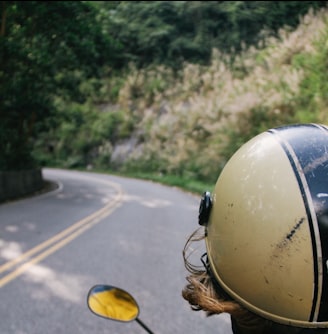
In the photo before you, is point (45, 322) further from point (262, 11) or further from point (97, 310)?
point (262, 11)

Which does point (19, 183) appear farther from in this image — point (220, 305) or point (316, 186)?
point (316, 186)

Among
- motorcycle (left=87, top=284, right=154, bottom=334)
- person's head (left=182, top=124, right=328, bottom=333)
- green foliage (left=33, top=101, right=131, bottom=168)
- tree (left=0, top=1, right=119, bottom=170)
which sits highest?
tree (left=0, top=1, right=119, bottom=170)

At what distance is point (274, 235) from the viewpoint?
49.9 inches

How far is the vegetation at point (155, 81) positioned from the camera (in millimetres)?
16547

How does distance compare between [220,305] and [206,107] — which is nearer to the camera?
[220,305]

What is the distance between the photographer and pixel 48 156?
4581 cm

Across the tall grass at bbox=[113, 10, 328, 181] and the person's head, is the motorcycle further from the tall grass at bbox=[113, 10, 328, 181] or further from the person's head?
the tall grass at bbox=[113, 10, 328, 181]

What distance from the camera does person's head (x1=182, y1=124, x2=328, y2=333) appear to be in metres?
1.24

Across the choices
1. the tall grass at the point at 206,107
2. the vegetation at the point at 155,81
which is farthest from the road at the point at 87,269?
the tall grass at the point at 206,107

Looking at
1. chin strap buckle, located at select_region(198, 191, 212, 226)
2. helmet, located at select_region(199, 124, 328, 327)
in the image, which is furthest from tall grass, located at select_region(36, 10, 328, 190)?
helmet, located at select_region(199, 124, 328, 327)

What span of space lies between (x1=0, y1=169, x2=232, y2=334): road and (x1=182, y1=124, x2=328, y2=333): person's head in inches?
95.6

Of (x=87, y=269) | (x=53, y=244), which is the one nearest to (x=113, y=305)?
(x=87, y=269)

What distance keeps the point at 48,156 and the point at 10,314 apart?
142 feet

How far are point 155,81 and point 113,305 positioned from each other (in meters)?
39.9
